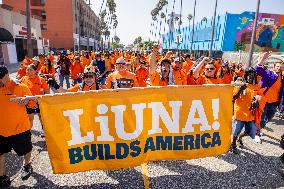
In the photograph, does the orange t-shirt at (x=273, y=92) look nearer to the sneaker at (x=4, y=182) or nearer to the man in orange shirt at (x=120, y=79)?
the man in orange shirt at (x=120, y=79)

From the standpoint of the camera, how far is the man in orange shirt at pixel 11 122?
4.17 m

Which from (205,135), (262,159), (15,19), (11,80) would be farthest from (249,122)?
(15,19)

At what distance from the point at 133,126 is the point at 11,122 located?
1959mm

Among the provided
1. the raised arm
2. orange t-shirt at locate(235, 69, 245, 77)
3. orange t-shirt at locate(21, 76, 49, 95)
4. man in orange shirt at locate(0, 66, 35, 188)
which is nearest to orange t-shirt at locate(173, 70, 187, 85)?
the raised arm

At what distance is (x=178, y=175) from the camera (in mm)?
4816

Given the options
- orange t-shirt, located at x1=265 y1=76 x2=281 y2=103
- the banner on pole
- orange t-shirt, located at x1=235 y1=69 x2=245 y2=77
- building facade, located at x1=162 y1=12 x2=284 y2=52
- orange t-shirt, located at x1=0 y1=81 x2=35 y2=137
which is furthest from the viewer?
building facade, located at x1=162 y1=12 x2=284 y2=52

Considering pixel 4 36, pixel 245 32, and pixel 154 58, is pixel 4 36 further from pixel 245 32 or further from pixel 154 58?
pixel 245 32

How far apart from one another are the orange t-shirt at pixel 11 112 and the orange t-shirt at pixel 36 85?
2.18 m

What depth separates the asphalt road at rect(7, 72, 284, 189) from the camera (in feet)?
14.7

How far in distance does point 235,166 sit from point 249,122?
112cm

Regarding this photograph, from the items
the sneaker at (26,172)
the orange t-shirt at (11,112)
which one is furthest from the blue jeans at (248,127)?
the orange t-shirt at (11,112)

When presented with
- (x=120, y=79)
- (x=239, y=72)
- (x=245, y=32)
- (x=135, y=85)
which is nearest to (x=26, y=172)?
(x=120, y=79)

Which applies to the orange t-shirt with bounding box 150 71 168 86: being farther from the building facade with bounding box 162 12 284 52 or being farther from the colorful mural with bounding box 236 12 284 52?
the colorful mural with bounding box 236 12 284 52

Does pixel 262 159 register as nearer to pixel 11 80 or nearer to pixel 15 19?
pixel 11 80
